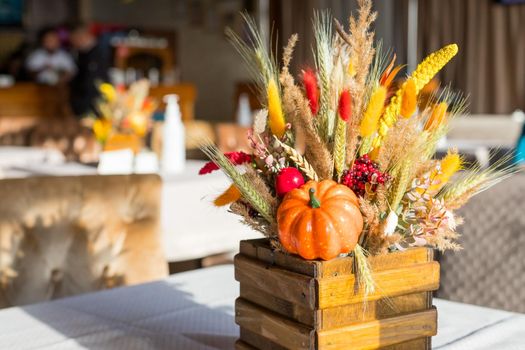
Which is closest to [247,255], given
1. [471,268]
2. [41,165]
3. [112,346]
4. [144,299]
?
[112,346]

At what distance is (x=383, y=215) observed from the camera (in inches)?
27.9

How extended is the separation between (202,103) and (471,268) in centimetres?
1099

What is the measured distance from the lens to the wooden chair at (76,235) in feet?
4.75

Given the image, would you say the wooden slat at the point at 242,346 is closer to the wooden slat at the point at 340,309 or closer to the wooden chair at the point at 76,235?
the wooden slat at the point at 340,309

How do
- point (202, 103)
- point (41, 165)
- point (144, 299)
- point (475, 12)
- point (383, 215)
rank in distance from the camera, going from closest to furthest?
point (383, 215) → point (144, 299) → point (41, 165) → point (475, 12) → point (202, 103)

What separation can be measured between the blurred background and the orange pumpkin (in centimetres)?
16

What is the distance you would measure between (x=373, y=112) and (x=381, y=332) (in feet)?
0.75

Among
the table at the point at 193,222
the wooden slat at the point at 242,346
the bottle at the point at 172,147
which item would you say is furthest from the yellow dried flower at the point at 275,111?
the bottle at the point at 172,147

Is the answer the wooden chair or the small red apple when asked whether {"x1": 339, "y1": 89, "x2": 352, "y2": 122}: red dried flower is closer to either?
the small red apple

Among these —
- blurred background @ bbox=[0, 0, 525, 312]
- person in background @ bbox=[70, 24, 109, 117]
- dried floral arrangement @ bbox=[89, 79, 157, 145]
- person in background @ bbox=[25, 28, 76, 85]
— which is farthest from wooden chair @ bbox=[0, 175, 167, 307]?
person in background @ bbox=[25, 28, 76, 85]

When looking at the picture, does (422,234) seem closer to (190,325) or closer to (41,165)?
(190,325)

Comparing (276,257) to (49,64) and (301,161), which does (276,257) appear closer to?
(301,161)

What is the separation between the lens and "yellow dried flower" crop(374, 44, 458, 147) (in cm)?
71

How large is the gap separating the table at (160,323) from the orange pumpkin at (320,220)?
270 millimetres
